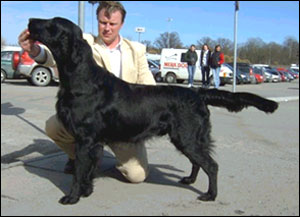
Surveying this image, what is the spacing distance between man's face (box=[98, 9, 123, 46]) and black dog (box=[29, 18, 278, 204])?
0.67 meters

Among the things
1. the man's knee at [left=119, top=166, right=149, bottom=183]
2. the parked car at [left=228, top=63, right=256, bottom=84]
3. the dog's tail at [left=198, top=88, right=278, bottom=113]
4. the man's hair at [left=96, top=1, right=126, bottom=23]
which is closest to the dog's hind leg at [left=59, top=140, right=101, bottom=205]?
the man's knee at [left=119, top=166, right=149, bottom=183]

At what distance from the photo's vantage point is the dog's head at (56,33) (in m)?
3.30

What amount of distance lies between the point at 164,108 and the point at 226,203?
1113 mm

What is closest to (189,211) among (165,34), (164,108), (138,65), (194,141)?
(194,141)

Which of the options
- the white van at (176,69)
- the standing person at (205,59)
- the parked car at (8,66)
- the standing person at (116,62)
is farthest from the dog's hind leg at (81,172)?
the white van at (176,69)

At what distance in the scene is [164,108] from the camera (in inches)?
145

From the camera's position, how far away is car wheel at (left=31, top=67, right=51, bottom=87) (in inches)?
599

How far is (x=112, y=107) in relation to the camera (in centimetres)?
357

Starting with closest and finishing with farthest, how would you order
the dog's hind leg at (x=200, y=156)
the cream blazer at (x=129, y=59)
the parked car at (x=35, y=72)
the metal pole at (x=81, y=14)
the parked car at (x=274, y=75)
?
the dog's hind leg at (x=200, y=156), the cream blazer at (x=129, y=59), the metal pole at (x=81, y=14), the parked car at (x=35, y=72), the parked car at (x=274, y=75)

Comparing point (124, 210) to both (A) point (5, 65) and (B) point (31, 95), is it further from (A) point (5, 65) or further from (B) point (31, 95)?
(A) point (5, 65)

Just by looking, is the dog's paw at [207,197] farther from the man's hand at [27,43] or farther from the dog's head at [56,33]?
the man's hand at [27,43]

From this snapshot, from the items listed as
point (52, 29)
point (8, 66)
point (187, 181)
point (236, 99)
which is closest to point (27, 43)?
point (52, 29)

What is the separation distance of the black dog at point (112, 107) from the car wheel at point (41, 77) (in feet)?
40.0

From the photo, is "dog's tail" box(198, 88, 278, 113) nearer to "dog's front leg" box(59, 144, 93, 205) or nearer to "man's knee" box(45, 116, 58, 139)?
"dog's front leg" box(59, 144, 93, 205)
